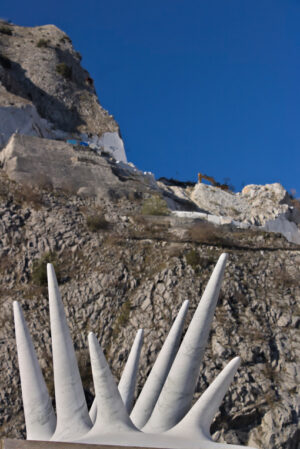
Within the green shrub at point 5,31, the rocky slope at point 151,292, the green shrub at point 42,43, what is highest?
the green shrub at point 5,31

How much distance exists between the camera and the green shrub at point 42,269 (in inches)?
677

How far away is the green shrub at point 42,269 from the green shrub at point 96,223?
215 centimetres

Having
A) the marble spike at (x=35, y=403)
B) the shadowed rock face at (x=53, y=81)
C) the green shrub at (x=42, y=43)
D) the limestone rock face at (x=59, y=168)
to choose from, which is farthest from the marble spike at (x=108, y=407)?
the green shrub at (x=42, y=43)

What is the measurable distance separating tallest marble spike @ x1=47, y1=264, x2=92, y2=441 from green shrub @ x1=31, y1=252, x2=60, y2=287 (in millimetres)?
11813

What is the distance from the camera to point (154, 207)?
23453 millimetres

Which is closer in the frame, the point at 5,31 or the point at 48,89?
the point at 48,89

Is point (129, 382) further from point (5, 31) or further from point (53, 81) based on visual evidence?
point (5, 31)

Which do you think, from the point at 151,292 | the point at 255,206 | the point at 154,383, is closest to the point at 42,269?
the point at 151,292

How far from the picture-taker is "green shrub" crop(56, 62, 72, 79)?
40156mm

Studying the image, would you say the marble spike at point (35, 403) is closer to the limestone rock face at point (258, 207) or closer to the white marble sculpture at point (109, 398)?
the white marble sculpture at point (109, 398)

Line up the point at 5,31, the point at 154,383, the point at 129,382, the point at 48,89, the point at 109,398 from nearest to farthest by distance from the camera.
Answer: the point at 109,398 → the point at 154,383 → the point at 129,382 → the point at 48,89 → the point at 5,31

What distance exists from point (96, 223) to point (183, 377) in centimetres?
1467

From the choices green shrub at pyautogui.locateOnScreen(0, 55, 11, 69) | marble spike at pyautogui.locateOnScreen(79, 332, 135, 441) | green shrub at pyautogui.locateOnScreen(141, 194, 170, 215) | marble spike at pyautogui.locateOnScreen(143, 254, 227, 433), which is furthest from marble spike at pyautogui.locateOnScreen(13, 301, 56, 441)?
green shrub at pyautogui.locateOnScreen(0, 55, 11, 69)

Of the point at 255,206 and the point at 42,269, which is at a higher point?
the point at 255,206
